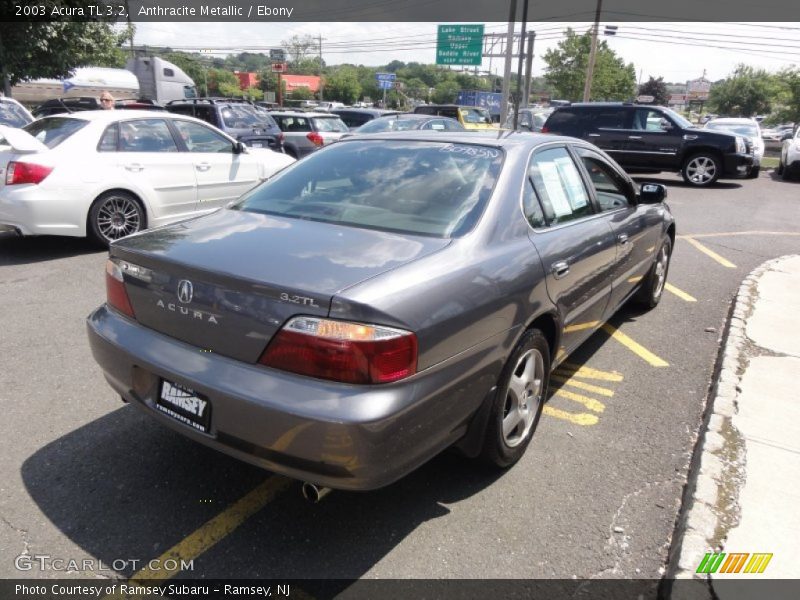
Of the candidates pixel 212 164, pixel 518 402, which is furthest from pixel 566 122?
pixel 518 402

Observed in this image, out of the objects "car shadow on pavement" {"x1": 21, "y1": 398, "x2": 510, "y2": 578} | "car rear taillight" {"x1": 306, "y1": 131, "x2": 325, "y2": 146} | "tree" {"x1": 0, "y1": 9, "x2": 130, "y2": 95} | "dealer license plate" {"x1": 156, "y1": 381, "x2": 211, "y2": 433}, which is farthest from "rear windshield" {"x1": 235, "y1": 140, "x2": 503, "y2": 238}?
"tree" {"x1": 0, "y1": 9, "x2": 130, "y2": 95}

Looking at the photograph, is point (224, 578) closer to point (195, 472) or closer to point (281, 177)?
point (195, 472)

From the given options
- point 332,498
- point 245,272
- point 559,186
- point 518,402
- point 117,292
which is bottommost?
point 332,498

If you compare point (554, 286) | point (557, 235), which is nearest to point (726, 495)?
point (554, 286)

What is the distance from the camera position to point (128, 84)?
31.5m

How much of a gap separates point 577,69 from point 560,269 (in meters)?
56.1

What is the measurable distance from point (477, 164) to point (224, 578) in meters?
2.28

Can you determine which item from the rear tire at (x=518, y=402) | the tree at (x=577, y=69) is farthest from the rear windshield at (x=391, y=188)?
the tree at (x=577, y=69)

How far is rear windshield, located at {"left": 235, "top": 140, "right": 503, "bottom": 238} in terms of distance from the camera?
9.29ft

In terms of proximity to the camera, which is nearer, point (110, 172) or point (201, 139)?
point (110, 172)

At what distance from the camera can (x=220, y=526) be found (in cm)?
254

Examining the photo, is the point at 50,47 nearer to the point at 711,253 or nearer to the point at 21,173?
the point at 21,173

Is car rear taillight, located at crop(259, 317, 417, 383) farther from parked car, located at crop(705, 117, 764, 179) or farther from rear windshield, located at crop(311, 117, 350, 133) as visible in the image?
parked car, located at crop(705, 117, 764, 179)

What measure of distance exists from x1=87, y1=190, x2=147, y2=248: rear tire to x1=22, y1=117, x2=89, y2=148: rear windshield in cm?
79
